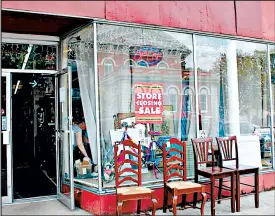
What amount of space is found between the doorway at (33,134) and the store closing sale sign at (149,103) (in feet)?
5.19

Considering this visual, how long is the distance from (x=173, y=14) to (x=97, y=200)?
9.94ft

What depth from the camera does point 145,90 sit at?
5.35m

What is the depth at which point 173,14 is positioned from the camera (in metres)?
5.12

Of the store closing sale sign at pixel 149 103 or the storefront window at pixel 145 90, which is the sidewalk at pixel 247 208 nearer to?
the storefront window at pixel 145 90

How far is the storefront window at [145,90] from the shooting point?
16.2ft

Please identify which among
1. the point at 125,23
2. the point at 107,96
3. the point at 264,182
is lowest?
the point at 264,182

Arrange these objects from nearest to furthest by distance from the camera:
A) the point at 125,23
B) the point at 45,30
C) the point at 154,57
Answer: the point at 125,23, the point at 45,30, the point at 154,57

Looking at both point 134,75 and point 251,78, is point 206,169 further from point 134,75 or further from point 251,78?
point 251,78

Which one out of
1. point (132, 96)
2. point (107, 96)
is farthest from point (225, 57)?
point (107, 96)

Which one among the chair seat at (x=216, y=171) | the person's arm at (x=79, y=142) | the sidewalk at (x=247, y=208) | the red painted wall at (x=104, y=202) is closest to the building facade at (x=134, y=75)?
the red painted wall at (x=104, y=202)

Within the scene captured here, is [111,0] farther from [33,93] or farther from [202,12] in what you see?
[33,93]

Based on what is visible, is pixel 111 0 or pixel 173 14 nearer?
pixel 111 0

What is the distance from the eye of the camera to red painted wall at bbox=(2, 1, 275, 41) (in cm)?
433

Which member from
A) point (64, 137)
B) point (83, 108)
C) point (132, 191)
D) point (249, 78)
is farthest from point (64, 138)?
point (249, 78)
